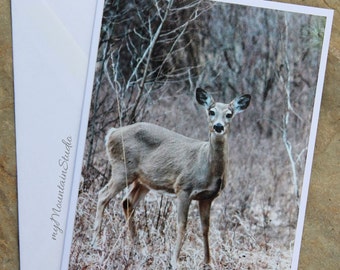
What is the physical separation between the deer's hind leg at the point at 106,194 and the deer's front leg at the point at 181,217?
12cm

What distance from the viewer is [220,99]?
1.17m

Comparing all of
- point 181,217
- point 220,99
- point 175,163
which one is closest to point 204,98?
point 220,99

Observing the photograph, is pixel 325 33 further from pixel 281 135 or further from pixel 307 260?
pixel 307 260

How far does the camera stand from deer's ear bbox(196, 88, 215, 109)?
1.17 metres

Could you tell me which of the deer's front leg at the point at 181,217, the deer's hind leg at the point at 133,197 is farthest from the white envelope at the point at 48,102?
the deer's front leg at the point at 181,217

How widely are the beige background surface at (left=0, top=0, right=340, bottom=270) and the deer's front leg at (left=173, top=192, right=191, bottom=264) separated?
0.25 m

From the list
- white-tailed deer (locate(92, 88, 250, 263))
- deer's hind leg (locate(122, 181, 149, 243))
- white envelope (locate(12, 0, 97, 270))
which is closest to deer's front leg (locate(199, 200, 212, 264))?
white-tailed deer (locate(92, 88, 250, 263))

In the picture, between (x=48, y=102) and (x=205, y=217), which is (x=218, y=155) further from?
(x=48, y=102)

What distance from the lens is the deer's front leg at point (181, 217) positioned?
1.16 meters

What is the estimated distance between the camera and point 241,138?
117cm

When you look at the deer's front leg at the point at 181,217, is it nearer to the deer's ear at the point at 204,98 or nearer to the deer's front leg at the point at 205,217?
the deer's front leg at the point at 205,217

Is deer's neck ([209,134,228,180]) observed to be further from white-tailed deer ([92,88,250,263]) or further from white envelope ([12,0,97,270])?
white envelope ([12,0,97,270])

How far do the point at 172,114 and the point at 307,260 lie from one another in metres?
0.41

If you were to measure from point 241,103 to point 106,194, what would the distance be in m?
0.34
